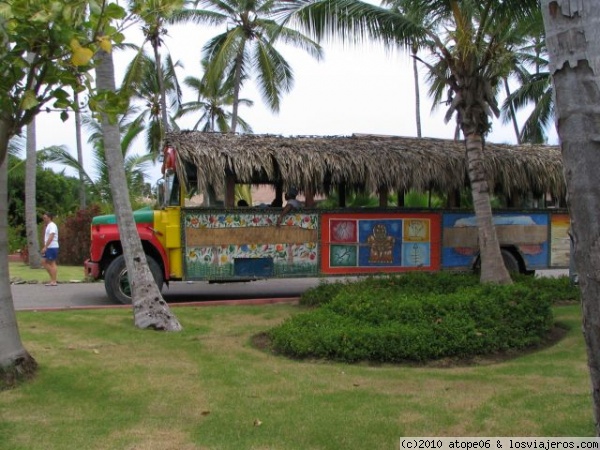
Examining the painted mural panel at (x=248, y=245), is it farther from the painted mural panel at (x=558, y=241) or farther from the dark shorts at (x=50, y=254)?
the painted mural panel at (x=558, y=241)

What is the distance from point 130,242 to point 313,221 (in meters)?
4.19

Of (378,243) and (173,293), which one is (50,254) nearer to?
(173,293)

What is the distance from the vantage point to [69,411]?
4996 mm

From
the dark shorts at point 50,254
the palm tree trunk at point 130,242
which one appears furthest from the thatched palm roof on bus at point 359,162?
the dark shorts at point 50,254

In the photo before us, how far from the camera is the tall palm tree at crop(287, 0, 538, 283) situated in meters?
9.54

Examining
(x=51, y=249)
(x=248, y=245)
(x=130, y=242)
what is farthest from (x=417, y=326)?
(x=51, y=249)

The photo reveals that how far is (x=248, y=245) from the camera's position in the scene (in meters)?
11.2

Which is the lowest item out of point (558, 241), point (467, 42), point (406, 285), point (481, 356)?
point (481, 356)

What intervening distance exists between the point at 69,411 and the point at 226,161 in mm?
6386

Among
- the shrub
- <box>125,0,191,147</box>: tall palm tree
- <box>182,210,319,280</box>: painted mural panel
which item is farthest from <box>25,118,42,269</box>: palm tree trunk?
the shrub

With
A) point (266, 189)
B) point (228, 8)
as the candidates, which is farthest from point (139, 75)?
point (266, 189)

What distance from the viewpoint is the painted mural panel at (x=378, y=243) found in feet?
38.1

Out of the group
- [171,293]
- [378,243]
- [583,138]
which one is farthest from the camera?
[171,293]

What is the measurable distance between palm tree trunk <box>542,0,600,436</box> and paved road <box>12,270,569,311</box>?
28.6 ft
